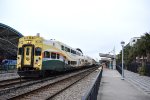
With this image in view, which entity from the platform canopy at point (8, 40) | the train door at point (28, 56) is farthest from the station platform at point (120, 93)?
the platform canopy at point (8, 40)

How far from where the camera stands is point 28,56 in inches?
846

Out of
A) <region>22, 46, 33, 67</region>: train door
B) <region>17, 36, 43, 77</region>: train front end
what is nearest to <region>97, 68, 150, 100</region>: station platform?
<region>17, 36, 43, 77</region>: train front end

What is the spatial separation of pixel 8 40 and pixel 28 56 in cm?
1945

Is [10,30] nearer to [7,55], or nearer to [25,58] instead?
[7,55]

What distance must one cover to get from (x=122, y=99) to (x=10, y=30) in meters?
28.6

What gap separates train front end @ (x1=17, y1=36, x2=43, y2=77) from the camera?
21.2 meters

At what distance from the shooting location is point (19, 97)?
1148 cm

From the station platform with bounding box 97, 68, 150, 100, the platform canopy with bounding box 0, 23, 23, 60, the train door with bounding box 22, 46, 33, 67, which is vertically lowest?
the station platform with bounding box 97, 68, 150, 100

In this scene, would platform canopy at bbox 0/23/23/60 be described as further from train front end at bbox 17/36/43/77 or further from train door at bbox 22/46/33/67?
train door at bbox 22/46/33/67

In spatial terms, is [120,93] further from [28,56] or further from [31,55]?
[28,56]

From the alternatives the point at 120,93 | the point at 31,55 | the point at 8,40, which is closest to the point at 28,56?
the point at 31,55

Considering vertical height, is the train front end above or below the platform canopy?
below

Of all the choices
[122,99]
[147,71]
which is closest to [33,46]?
[122,99]

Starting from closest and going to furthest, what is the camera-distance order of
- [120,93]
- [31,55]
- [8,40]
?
[120,93]
[31,55]
[8,40]
